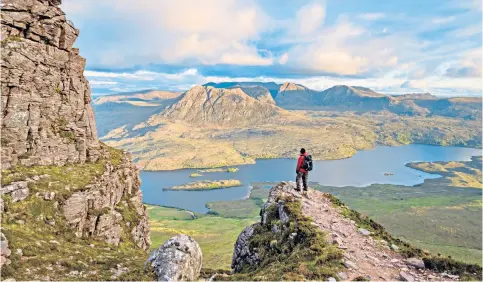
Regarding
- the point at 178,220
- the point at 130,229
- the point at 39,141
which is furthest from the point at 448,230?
the point at 39,141

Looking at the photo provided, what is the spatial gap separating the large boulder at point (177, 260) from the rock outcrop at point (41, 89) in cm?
1869

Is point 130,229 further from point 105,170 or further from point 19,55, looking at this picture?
point 19,55

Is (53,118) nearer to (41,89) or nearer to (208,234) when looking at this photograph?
(41,89)

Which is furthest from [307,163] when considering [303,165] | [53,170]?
[53,170]

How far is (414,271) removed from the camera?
19.3 meters

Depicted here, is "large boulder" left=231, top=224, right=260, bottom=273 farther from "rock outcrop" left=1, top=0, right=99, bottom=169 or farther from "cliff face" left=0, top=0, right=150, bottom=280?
"rock outcrop" left=1, top=0, right=99, bottom=169

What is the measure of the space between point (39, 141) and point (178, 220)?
17517 centimetres

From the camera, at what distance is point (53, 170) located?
32062 millimetres

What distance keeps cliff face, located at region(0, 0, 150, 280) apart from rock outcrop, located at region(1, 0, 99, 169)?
0.27 ft

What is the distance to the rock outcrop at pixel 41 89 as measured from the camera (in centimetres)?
3031

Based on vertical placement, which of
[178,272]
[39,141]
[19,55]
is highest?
[19,55]

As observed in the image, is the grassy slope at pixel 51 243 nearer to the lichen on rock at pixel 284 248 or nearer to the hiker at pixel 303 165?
the lichen on rock at pixel 284 248

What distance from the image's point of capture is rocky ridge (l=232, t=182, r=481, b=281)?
18.7 metres

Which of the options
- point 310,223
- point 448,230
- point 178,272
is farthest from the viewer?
point 448,230
